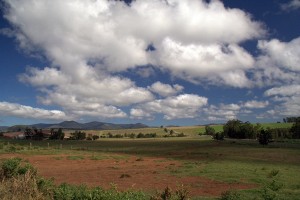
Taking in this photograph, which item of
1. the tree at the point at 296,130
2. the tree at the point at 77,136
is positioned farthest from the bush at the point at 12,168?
the tree at the point at 77,136

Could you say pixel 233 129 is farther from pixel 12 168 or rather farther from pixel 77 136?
pixel 12 168

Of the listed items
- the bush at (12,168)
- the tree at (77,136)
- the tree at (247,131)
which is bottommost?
the bush at (12,168)

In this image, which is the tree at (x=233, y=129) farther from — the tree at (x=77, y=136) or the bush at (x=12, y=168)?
the bush at (x=12, y=168)

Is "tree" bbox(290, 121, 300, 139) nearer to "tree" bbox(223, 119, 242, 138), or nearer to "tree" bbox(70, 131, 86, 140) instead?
"tree" bbox(223, 119, 242, 138)

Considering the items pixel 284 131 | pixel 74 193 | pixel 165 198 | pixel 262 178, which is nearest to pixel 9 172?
pixel 74 193

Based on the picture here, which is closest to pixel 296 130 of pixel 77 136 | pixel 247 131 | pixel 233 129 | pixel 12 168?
pixel 247 131

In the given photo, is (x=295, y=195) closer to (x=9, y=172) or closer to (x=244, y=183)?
(x=244, y=183)

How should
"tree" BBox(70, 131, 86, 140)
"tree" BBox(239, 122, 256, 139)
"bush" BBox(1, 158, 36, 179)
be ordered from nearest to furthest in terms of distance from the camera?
"bush" BBox(1, 158, 36, 179) < "tree" BBox(239, 122, 256, 139) < "tree" BBox(70, 131, 86, 140)

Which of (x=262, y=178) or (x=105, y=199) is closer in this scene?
(x=105, y=199)

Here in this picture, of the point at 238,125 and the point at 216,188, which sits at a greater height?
the point at 238,125

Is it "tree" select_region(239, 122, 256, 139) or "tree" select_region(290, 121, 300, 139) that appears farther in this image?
"tree" select_region(239, 122, 256, 139)

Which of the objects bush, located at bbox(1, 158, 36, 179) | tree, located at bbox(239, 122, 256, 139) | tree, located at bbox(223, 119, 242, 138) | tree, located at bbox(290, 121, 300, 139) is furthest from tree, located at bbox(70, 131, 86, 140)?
bush, located at bbox(1, 158, 36, 179)

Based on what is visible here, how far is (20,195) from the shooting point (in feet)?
35.6

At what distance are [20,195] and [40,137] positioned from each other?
433 feet
